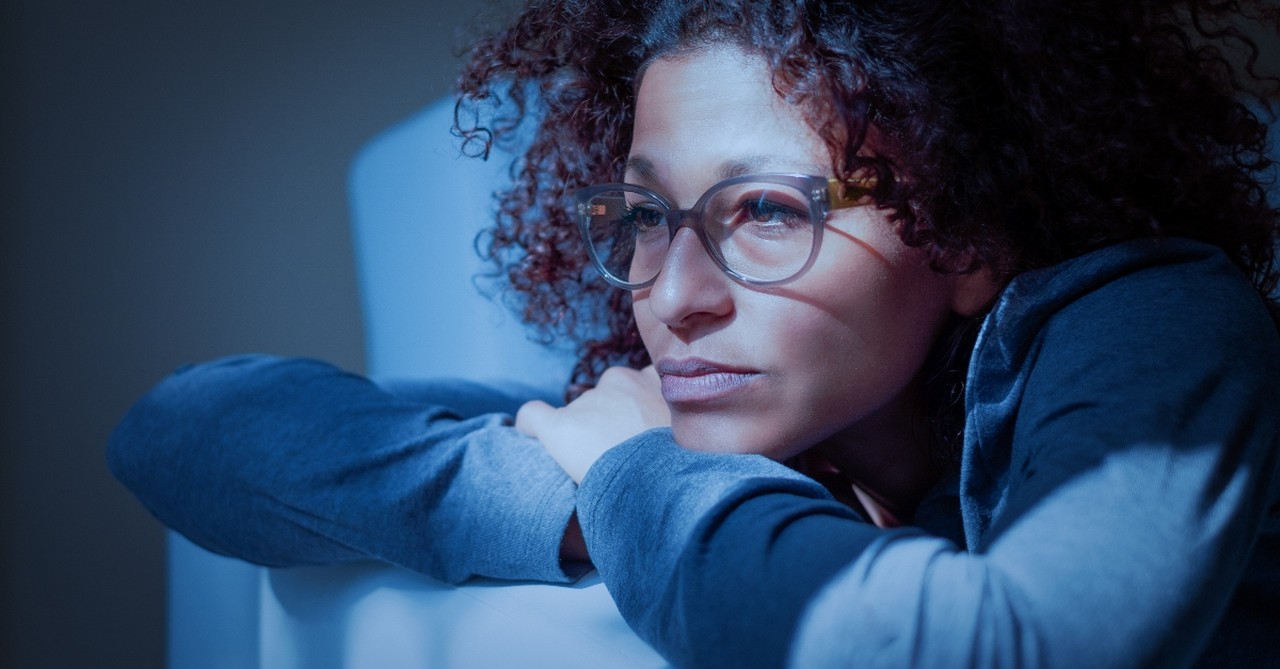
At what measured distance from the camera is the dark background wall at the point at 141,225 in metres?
1.89

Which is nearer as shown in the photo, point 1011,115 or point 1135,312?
point 1135,312

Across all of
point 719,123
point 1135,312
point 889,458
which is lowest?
point 889,458

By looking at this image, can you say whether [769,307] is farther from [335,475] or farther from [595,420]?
[335,475]

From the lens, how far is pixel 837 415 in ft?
2.98

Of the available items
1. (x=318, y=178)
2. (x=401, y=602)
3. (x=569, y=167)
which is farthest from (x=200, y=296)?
(x=401, y=602)

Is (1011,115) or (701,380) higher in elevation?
(1011,115)

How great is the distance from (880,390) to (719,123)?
25 centimetres

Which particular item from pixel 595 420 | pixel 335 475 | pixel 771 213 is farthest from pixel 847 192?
pixel 335 475

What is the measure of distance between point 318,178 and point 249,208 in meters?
0.15

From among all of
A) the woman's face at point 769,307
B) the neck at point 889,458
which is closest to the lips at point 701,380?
the woman's face at point 769,307

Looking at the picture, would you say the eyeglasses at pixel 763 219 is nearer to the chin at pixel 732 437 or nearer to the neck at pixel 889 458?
the chin at pixel 732 437

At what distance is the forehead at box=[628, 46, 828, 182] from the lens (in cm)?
88

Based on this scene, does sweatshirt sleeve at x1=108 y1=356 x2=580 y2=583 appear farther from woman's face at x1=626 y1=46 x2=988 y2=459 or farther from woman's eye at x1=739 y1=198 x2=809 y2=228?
woman's eye at x1=739 y1=198 x2=809 y2=228

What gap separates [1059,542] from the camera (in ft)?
2.09
